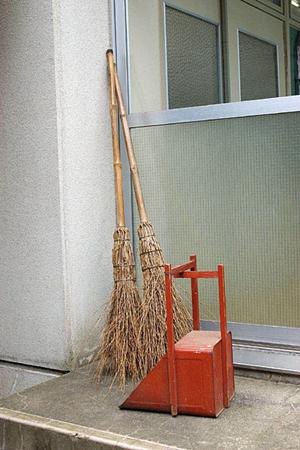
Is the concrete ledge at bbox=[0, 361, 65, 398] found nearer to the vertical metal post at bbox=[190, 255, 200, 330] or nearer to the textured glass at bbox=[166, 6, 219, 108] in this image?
the vertical metal post at bbox=[190, 255, 200, 330]

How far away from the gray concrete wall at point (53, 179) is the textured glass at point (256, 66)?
796mm

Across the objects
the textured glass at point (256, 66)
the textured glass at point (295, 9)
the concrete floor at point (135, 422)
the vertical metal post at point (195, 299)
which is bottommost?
the concrete floor at point (135, 422)

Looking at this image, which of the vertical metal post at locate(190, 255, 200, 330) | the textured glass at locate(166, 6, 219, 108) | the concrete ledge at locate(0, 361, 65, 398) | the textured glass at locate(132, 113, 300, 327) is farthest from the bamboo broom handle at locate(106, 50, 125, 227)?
the concrete ledge at locate(0, 361, 65, 398)

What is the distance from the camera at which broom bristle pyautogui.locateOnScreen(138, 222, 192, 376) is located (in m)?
3.22

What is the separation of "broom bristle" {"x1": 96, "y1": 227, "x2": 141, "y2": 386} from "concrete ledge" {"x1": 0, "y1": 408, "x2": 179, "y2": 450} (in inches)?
21.4

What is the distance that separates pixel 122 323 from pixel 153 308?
7.3 inches

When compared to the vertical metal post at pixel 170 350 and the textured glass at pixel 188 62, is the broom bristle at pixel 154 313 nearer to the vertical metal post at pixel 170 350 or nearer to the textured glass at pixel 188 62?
the vertical metal post at pixel 170 350

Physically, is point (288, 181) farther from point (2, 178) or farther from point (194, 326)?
point (2, 178)

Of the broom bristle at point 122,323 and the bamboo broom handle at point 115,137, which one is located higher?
the bamboo broom handle at point 115,137

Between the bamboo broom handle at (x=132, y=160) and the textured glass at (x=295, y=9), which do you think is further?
the textured glass at (x=295, y=9)

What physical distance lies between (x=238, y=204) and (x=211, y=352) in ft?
3.19

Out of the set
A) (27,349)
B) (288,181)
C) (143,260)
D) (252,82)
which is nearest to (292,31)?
(252,82)

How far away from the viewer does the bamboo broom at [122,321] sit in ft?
10.7

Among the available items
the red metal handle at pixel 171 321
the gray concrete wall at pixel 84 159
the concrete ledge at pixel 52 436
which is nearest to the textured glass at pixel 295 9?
the gray concrete wall at pixel 84 159
